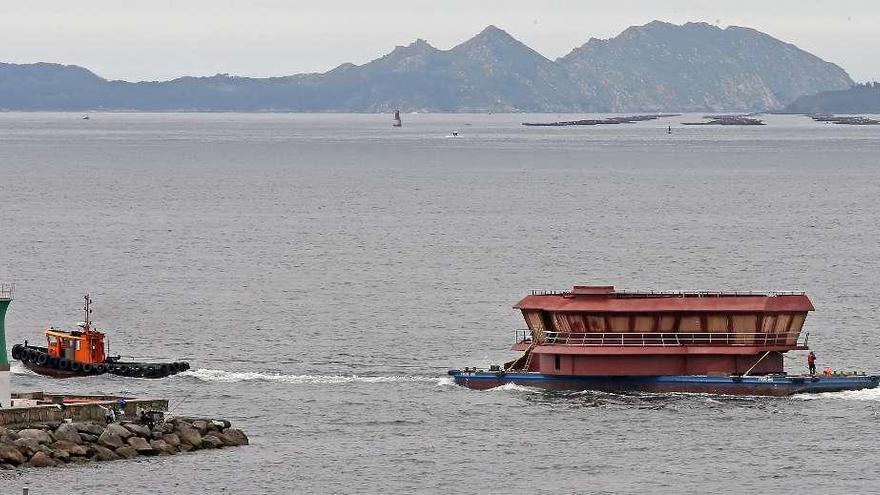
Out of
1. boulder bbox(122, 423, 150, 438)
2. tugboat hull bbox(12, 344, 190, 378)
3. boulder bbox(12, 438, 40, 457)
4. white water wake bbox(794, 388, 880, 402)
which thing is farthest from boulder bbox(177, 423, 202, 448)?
white water wake bbox(794, 388, 880, 402)

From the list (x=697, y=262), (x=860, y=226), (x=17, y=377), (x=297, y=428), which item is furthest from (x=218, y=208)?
(x=297, y=428)

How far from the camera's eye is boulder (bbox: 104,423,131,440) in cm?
6156

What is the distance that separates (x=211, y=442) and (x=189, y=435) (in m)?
0.93

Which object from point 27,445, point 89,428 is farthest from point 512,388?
point 27,445

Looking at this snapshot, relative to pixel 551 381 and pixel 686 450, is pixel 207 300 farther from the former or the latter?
pixel 686 450

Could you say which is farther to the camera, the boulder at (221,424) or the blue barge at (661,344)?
the blue barge at (661,344)

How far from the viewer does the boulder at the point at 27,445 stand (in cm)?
5916

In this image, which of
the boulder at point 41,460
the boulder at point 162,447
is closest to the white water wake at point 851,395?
the boulder at point 162,447

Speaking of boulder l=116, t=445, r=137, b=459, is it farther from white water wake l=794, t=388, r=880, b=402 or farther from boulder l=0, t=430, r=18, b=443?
white water wake l=794, t=388, r=880, b=402

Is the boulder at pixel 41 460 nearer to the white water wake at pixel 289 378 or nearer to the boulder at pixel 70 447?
the boulder at pixel 70 447

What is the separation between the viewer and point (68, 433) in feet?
199

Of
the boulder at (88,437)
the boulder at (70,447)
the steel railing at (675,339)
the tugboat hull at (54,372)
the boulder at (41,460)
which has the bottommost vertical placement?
the tugboat hull at (54,372)

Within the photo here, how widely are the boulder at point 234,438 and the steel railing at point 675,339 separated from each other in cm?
1679

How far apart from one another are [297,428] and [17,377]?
57.8ft
